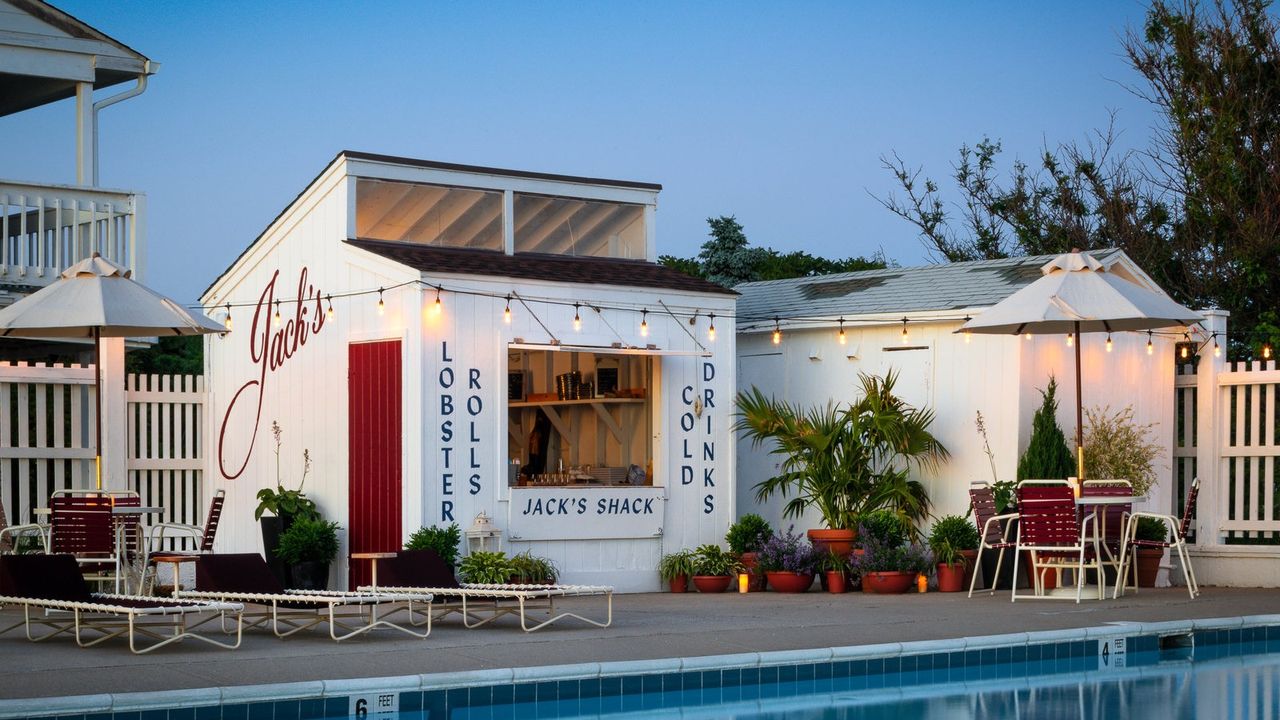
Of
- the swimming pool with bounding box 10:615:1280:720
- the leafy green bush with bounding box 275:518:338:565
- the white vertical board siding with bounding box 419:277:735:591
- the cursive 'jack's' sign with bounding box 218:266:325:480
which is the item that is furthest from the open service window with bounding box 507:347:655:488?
the swimming pool with bounding box 10:615:1280:720

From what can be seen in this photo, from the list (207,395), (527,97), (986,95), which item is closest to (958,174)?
(986,95)

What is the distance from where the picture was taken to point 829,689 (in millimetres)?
8953

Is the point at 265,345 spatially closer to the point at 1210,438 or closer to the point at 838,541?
the point at 838,541

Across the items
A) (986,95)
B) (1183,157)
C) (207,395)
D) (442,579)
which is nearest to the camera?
(442,579)

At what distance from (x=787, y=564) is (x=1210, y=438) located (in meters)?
4.41

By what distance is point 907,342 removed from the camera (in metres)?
15.6

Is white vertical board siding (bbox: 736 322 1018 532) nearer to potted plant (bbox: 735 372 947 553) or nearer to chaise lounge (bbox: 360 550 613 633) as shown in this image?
potted plant (bbox: 735 372 947 553)

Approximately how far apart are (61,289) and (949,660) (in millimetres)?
6996

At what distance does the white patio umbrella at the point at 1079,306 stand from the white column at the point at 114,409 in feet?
24.5

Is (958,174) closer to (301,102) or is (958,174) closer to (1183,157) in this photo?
(1183,157)

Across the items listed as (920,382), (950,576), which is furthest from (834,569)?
(920,382)

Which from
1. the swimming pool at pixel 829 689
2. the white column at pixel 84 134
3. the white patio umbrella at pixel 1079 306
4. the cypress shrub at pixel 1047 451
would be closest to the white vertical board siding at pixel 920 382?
the cypress shrub at pixel 1047 451

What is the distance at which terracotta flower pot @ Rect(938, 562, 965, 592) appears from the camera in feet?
47.2

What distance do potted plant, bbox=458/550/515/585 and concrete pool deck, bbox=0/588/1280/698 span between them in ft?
1.98
